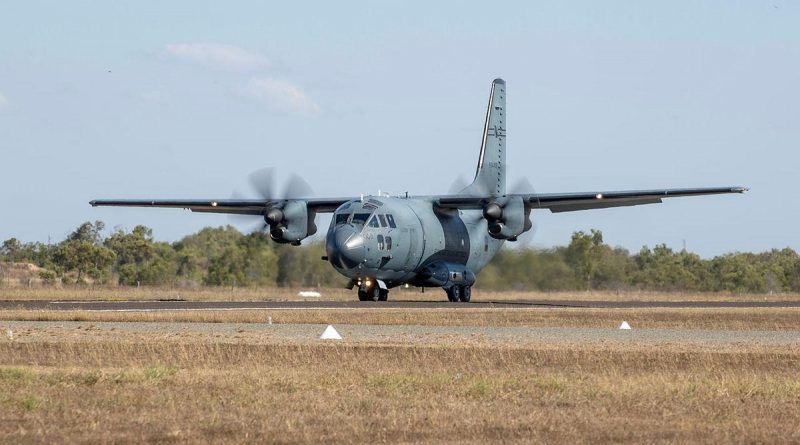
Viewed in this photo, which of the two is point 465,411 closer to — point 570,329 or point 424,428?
point 424,428

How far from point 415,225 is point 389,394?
35.0m

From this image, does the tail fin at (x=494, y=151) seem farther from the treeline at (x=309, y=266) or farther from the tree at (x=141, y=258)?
the tree at (x=141, y=258)

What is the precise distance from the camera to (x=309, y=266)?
6412 cm

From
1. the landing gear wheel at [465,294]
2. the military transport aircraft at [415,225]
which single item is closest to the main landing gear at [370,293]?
the military transport aircraft at [415,225]

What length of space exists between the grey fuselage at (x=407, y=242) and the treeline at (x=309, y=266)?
3.33 meters

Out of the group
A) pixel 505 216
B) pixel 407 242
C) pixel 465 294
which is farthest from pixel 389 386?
pixel 465 294

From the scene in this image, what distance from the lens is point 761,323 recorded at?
1510 inches

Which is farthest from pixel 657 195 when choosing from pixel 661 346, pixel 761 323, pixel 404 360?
pixel 404 360

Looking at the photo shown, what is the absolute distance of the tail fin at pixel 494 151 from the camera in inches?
2382

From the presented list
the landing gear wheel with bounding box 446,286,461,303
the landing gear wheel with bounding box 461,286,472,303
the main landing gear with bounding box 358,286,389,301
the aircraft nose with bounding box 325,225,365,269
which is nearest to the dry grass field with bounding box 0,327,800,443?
the aircraft nose with bounding box 325,225,365,269

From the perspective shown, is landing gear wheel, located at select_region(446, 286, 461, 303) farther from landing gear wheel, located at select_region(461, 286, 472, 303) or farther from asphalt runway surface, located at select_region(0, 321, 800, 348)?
asphalt runway surface, located at select_region(0, 321, 800, 348)

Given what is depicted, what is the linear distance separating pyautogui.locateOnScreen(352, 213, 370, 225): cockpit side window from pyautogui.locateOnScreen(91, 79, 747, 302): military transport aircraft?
5cm

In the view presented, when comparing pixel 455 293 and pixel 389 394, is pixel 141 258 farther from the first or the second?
pixel 389 394

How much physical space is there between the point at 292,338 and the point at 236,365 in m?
6.16
